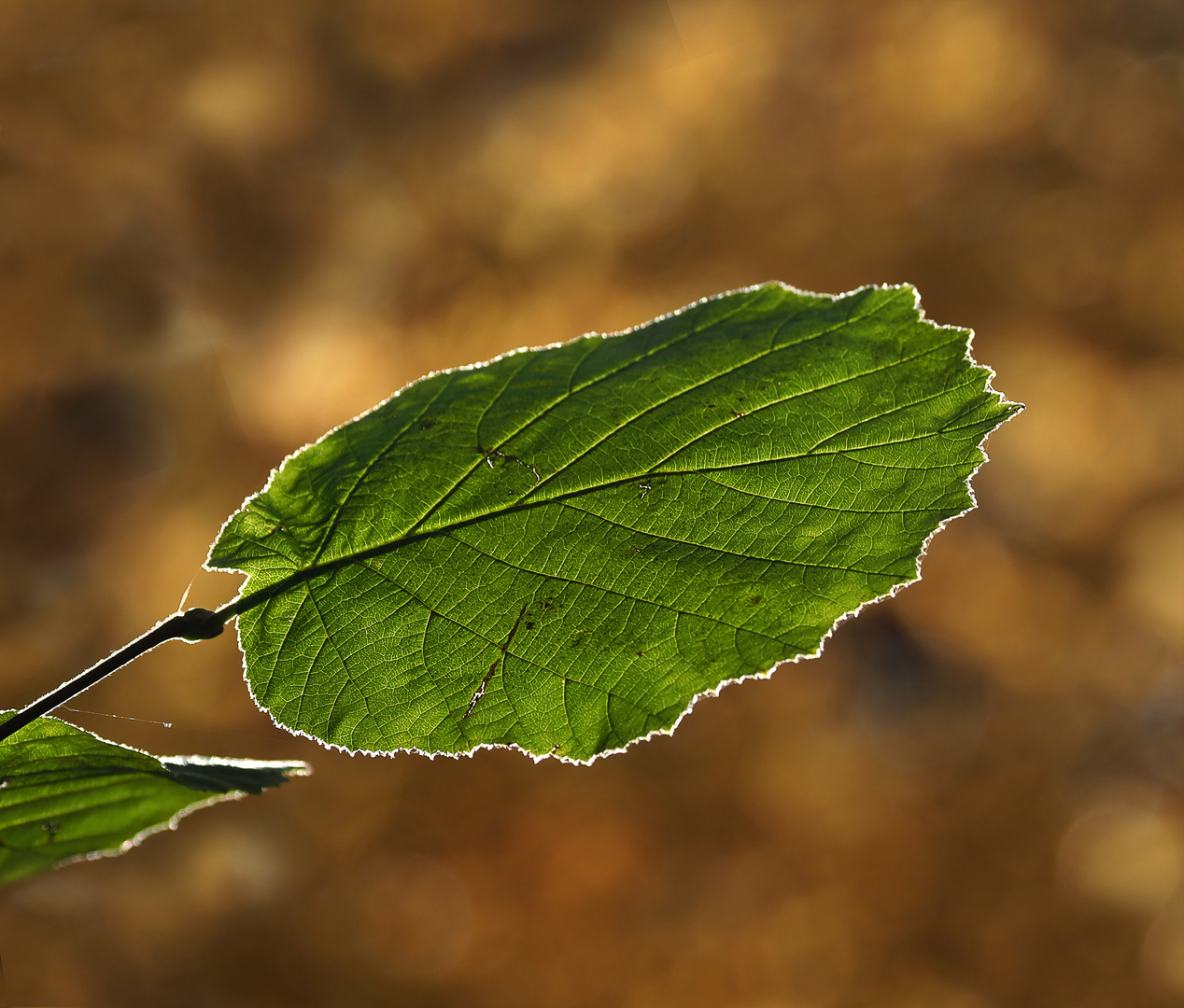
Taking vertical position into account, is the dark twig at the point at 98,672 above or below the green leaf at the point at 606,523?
below

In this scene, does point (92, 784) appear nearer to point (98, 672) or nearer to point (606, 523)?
point (98, 672)

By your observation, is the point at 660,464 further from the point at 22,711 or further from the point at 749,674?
the point at 22,711

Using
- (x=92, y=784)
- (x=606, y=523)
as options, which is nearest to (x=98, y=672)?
(x=92, y=784)

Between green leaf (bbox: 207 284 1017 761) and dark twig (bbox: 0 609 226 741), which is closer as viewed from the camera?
dark twig (bbox: 0 609 226 741)

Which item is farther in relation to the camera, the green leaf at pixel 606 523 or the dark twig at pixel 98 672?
the green leaf at pixel 606 523

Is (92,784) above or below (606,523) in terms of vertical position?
below
